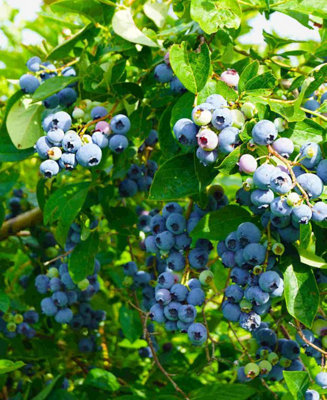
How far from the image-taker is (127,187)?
5.78ft

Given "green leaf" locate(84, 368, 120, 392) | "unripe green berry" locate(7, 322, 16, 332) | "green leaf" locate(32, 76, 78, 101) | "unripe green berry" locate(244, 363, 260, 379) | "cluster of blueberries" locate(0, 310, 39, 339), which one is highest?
"green leaf" locate(32, 76, 78, 101)

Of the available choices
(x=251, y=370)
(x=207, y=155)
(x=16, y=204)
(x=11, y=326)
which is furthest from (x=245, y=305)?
(x=16, y=204)

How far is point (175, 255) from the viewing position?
1.34m

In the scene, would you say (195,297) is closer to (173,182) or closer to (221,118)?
(173,182)

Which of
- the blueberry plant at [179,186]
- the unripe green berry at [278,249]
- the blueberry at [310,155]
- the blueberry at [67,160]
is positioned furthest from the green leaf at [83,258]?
the blueberry at [310,155]

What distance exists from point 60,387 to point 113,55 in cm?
106

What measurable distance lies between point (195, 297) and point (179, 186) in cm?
26

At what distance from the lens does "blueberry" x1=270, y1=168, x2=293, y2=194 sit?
982 mm

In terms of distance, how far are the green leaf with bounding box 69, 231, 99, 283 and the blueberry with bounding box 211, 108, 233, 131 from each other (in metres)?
0.71

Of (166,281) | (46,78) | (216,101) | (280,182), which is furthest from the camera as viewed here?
(46,78)

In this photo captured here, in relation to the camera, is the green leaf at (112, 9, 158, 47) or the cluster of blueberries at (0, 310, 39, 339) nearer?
the green leaf at (112, 9, 158, 47)

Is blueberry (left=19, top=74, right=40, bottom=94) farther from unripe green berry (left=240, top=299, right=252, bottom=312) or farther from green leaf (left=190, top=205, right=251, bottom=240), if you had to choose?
unripe green berry (left=240, top=299, right=252, bottom=312)

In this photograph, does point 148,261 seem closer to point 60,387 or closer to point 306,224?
point 60,387

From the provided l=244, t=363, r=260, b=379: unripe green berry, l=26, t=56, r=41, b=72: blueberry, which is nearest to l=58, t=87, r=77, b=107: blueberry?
l=26, t=56, r=41, b=72: blueberry
